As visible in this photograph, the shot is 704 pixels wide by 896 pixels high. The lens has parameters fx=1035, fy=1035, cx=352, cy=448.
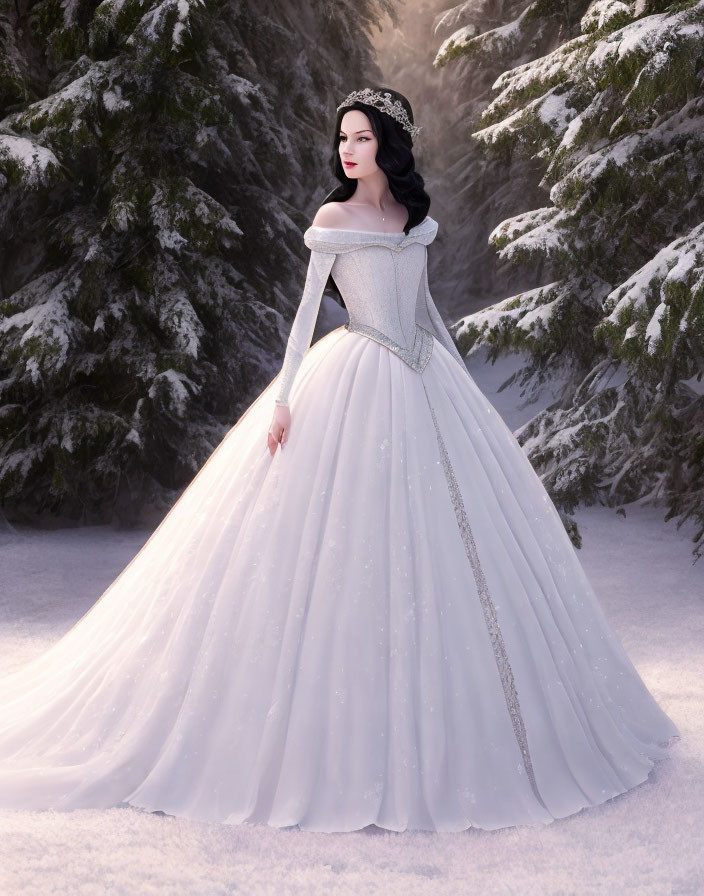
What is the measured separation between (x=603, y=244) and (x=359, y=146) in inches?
139

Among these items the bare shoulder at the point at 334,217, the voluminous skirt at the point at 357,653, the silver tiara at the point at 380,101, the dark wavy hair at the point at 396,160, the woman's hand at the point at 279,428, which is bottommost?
the voluminous skirt at the point at 357,653

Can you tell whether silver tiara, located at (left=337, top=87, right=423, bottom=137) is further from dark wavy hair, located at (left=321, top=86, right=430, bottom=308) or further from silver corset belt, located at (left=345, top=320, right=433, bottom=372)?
silver corset belt, located at (left=345, top=320, right=433, bottom=372)

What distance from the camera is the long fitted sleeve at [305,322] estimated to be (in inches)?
116

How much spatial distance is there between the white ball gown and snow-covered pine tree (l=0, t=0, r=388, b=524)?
368 centimetres

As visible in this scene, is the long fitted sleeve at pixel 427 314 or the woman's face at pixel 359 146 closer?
the woman's face at pixel 359 146

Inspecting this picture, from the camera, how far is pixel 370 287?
307cm

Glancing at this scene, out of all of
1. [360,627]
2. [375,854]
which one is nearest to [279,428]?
[360,627]

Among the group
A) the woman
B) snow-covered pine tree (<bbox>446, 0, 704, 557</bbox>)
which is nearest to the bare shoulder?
the woman

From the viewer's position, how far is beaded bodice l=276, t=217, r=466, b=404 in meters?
2.98

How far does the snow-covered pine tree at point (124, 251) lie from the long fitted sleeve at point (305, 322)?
3660mm

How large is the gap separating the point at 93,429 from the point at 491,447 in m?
4.25

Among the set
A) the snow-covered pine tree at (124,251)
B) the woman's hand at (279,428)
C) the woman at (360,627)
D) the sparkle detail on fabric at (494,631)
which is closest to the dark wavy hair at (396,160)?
the woman at (360,627)

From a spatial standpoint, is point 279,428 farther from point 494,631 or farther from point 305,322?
point 494,631

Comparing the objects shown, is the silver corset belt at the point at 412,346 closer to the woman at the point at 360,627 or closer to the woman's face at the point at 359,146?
the woman at the point at 360,627
